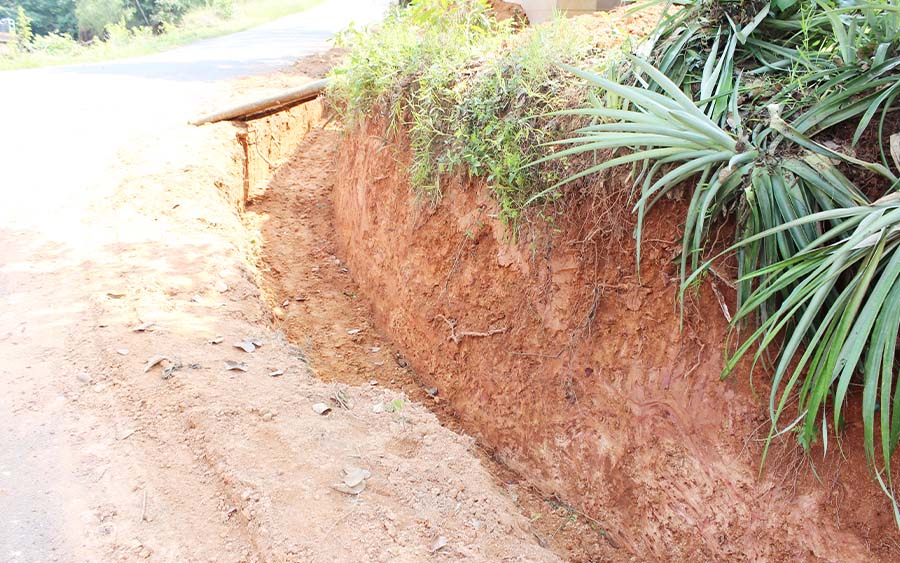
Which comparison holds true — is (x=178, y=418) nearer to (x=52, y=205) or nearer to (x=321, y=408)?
(x=321, y=408)

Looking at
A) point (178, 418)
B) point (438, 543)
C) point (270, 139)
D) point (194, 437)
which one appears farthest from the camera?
point (270, 139)

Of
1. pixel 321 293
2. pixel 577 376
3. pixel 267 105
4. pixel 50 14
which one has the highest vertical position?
pixel 50 14

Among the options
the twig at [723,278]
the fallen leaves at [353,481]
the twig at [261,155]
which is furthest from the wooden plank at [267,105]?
the twig at [723,278]

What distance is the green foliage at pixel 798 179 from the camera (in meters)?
2.10

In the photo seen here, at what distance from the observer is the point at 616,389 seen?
3.15 m

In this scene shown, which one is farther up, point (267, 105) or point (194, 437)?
point (267, 105)

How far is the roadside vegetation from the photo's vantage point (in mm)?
2127

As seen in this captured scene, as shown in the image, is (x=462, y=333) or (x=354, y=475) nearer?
(x=354, y=475)

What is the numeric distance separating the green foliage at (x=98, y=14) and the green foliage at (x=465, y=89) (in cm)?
2359

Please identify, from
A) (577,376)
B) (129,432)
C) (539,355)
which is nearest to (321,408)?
(129,432)

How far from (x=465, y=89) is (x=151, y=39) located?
1300cm

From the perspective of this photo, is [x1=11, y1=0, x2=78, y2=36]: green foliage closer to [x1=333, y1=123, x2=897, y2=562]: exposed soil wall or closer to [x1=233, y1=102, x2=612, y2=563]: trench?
[x1=233, y1=102, x2=612, y2=563]: trench

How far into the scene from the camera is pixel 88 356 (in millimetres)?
3580

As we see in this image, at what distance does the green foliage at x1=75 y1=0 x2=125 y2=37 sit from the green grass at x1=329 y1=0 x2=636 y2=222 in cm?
2361
